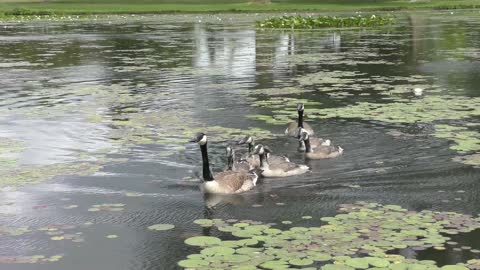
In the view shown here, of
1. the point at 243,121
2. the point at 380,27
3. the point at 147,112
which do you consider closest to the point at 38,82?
the point at 147,112

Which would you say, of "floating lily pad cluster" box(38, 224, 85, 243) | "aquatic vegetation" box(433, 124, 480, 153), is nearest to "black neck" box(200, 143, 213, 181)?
"floating lily pad cluster" box(38, 224, 85, 243)

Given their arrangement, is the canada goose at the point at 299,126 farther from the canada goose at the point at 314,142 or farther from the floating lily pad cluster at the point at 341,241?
the floating lily pad cluster at the point at 341,241

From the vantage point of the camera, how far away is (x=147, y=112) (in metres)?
18.2

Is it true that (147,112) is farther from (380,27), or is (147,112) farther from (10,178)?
(380,27)

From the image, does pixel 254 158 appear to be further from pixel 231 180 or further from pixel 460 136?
pixel 460 136

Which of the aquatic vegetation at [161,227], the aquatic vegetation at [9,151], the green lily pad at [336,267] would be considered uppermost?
the aquatic vegetation at [9,151]

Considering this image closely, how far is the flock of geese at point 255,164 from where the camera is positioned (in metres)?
11.3

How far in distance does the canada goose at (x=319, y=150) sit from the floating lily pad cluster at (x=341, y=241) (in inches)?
113

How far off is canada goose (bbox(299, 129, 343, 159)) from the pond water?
0.58 feet

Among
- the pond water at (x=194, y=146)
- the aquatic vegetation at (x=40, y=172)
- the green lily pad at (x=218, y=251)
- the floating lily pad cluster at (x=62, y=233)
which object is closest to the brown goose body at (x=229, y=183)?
the pond water at (x=194, y=146)

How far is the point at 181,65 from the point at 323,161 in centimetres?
1798

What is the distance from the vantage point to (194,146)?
1425cm

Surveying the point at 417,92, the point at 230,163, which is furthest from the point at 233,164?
the point at 417,92

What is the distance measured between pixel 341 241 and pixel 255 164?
4.01 metres
